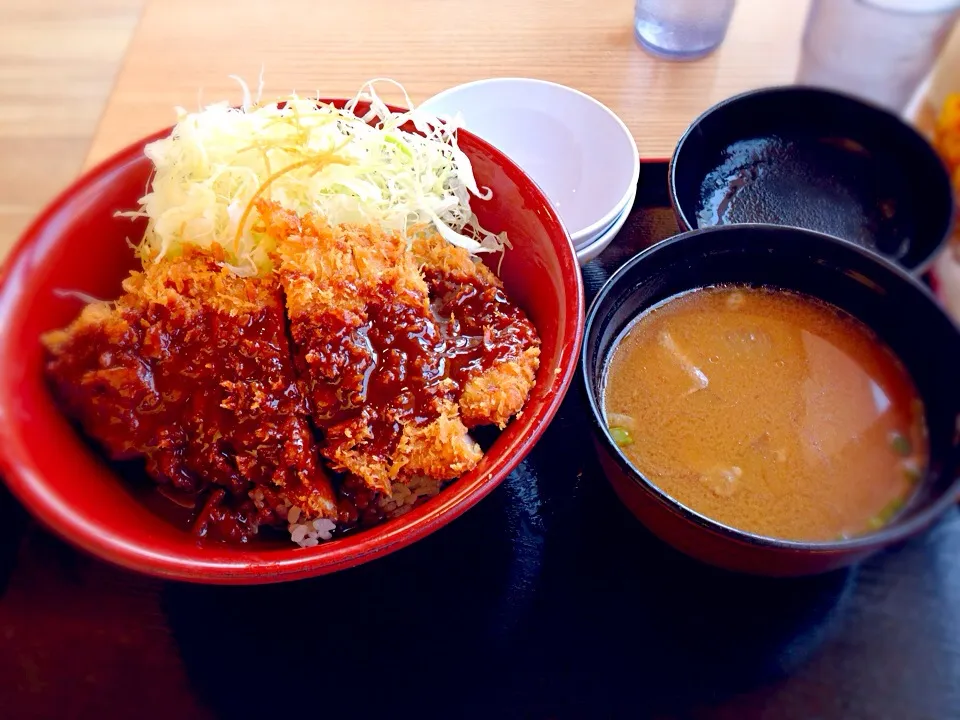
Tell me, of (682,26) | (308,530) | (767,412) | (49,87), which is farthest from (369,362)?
(49,87)

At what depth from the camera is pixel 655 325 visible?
134 cm

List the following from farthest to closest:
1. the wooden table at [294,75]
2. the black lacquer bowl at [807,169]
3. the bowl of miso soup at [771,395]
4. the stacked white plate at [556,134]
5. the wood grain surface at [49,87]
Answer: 1. the wood grain surface at [49,87]
2. the stacked white plate at [556,134]
3. the black lacquer bowl at [807,169]
4. the wooden table at [294,75]
5. the bowl of miso soup at [771,395]

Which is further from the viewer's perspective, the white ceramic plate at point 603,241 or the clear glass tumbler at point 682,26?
the clear glass tumbler at point 682,26

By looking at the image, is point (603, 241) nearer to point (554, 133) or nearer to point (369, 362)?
point (554, 133)

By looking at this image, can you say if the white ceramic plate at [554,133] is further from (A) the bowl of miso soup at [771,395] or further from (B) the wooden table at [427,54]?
(A) the bowl of miso soup at [771,395]

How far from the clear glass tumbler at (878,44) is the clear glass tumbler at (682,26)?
573mm

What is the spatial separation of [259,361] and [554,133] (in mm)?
1203

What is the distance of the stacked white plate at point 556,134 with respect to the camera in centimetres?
182

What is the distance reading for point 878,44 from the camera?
132 cm

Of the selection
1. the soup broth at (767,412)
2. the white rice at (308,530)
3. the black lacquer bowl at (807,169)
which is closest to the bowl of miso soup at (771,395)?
the soup broth at (767,412)

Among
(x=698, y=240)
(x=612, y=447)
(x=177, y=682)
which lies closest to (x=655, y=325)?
(x=698, y=240)

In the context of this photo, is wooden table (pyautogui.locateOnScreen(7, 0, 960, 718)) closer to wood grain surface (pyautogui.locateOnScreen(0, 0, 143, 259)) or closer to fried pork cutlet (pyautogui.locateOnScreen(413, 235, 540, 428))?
wood grain surface (pyautogui.locateOnScreen(0, 0, 143, 259))

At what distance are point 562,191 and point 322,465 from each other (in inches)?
43.0

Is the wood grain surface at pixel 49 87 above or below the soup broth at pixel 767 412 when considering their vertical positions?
below
